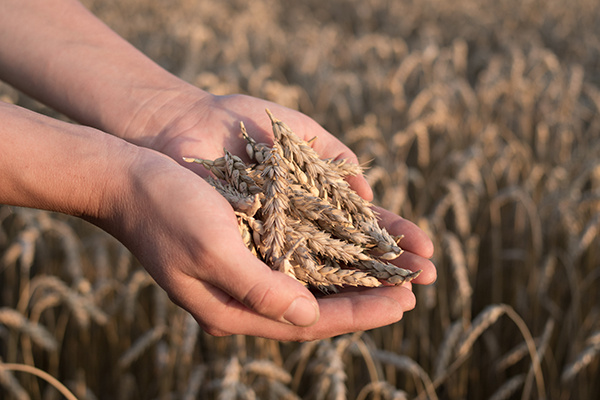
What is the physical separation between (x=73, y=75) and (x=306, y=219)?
1213 mm

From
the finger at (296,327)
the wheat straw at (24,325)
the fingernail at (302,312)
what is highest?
the fingernail at (302,312)

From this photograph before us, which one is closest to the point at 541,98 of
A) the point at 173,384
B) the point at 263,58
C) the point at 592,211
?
the point at 592,211

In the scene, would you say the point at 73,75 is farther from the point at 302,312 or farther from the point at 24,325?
the point at 302,312

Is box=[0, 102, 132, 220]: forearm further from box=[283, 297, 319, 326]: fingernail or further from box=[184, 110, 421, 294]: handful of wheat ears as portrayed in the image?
box=[283, 297, 319, 326]: fingernail

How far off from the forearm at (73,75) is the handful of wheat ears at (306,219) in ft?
1.89

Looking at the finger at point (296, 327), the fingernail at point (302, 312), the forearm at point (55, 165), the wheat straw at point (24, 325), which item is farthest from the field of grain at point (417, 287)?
the forearm at point (55, 165)

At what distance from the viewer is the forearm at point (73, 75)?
6.51ft

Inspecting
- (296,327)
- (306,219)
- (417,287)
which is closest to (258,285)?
(296,327)

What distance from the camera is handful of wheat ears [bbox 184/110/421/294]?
1.46 m

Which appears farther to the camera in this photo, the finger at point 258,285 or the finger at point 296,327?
the finger at point 296,327

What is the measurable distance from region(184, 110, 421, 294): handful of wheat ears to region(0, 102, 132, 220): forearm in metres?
0.26

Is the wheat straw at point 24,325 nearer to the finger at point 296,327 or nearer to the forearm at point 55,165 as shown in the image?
the forearm at point 55,165

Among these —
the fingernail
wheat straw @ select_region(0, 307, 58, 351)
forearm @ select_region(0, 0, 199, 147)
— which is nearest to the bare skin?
the fingernail

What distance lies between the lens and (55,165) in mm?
1391
